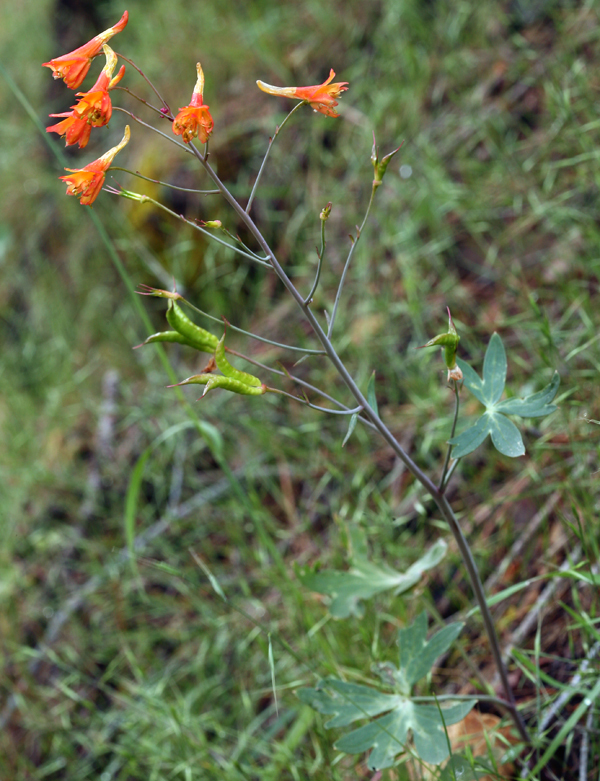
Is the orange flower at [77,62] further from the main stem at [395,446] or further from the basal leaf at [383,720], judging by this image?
the basal leaf at [383,720]

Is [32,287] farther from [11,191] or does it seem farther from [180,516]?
[180,516]

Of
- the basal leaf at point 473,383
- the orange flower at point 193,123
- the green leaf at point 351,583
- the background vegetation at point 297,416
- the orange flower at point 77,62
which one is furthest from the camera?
the background vegetation at point 297,416

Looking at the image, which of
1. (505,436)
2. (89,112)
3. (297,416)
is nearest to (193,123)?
(89,112)

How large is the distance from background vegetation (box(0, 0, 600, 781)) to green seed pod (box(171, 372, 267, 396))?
1.43 ft

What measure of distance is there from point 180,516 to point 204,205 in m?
1.65

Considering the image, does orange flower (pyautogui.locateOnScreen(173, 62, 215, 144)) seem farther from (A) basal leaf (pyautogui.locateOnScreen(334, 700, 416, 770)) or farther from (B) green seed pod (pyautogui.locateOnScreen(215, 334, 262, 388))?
(A) basal leaf (pyautogui.locateOnScreen(334, 700, 416, 770))

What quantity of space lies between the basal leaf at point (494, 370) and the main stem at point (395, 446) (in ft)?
0.63

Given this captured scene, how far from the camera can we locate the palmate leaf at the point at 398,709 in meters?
1.09

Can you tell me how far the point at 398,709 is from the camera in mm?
1164

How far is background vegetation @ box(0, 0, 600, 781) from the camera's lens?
5.15 feet

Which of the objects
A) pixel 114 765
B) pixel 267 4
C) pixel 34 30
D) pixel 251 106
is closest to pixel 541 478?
pixel 114 765

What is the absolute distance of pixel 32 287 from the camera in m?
3.71

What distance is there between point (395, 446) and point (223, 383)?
12.0 inches

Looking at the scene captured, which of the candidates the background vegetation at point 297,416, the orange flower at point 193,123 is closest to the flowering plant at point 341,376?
the orange flower at point 193,123
